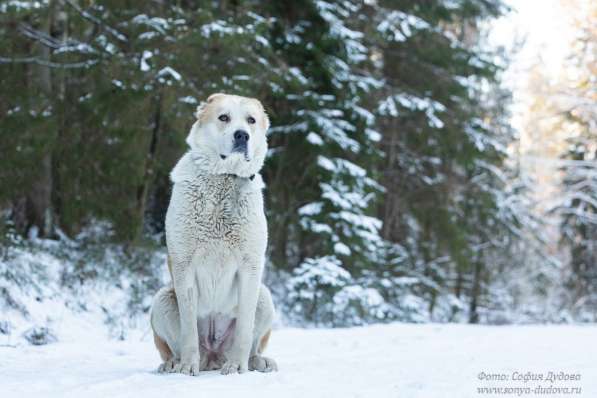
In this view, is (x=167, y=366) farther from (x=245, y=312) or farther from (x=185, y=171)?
(x=185, y=171)

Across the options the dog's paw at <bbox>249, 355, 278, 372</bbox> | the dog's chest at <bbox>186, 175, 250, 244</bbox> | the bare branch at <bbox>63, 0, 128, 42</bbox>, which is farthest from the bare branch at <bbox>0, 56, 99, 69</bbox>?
the dog's paw at <bbox>249, 355, 278, 372</bbox>

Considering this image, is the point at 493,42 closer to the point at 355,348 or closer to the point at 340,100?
the point at 340,100

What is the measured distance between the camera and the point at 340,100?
13.1 metres

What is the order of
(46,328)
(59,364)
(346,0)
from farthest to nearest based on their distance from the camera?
(346,0)
(46,328)
(59,364)

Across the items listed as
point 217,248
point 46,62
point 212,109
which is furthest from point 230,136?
point 46,62

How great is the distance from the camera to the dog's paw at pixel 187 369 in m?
4.54

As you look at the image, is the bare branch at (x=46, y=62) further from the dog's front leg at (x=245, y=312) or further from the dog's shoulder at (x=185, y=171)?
the dog's front leg at (x=245, y=312)

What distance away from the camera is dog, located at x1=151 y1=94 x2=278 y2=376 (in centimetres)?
460

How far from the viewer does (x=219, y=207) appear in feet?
15.4

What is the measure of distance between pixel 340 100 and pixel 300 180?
1.74 metres

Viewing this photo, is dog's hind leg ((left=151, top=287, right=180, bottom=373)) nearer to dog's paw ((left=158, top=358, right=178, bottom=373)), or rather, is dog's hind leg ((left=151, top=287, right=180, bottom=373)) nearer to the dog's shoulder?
dog's paw ((left=158, top=358, right=178, bottom=373))

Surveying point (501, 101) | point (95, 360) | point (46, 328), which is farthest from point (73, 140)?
point (501, 101)

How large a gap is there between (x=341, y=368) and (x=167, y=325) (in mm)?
1287

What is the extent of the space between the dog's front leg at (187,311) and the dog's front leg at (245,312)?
0.25m
